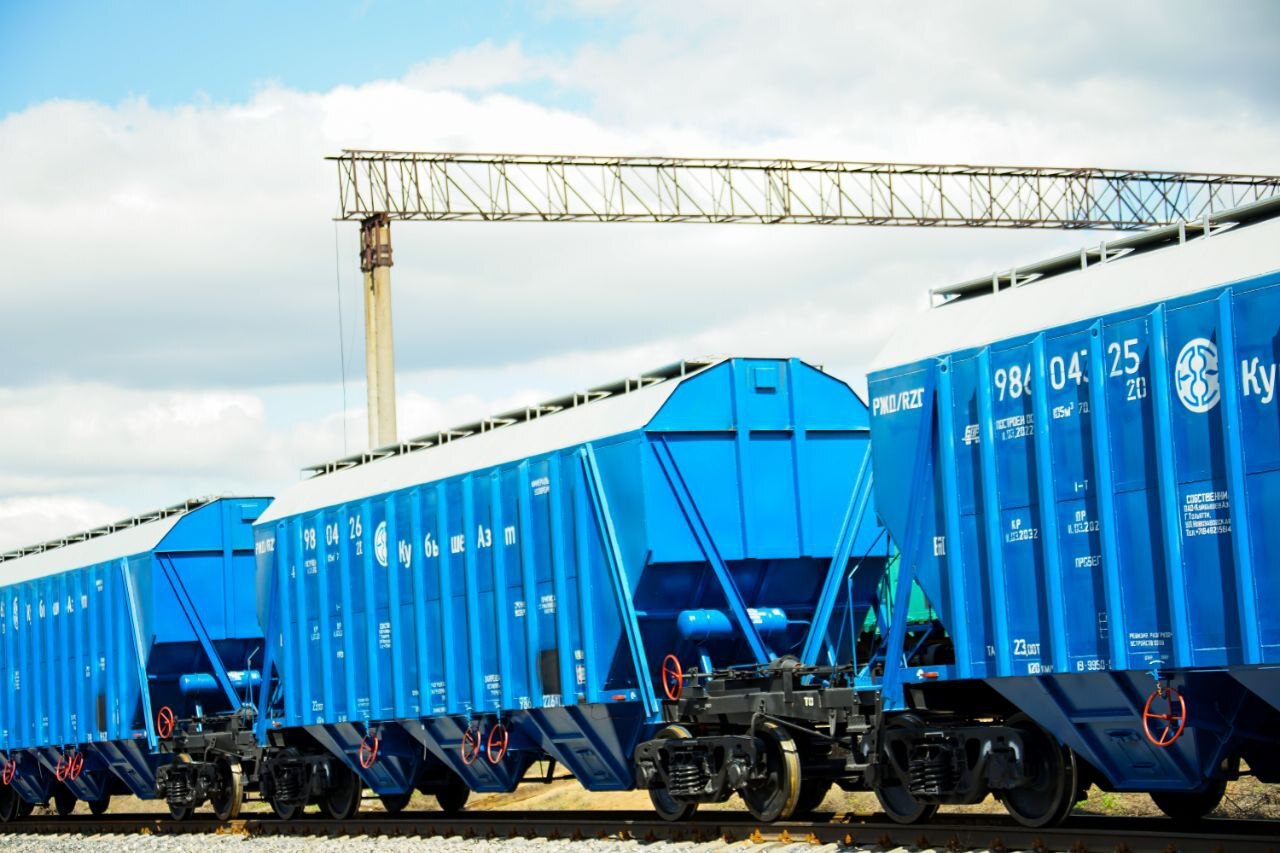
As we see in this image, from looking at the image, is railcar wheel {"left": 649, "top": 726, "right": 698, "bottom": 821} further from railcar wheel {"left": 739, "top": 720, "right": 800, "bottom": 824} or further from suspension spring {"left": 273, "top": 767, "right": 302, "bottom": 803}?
suspension spring {"left": 273, "top": 767, "right": 302, "bottom": 803}

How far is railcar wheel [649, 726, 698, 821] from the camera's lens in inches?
683

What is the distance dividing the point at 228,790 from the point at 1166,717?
17043mm

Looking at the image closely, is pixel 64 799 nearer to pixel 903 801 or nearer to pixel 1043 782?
pixel 903 801

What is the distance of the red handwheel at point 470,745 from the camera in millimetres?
20656

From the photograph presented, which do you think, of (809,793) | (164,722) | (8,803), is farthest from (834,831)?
(8,803)

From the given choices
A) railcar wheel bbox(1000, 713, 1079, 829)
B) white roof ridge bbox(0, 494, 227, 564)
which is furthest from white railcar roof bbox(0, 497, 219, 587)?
railcar wheel bbox(1000, 713, 1079, 829)

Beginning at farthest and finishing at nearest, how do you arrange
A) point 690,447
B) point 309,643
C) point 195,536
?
1. point 195,536
2. point 309,643
3. point 690,447

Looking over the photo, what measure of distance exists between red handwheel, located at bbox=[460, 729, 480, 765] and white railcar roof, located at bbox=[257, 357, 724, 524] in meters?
3.28

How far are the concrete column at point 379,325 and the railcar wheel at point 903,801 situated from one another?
2746 cm

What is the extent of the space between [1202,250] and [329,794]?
16.5 metres

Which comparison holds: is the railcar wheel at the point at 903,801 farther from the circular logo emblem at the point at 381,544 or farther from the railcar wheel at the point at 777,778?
the circular logo emblem at the point at 381,544

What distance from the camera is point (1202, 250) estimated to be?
501 inches

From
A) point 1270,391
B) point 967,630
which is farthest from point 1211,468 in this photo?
point 967,630

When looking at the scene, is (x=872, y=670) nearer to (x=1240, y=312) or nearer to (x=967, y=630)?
(x=967, y=630)
